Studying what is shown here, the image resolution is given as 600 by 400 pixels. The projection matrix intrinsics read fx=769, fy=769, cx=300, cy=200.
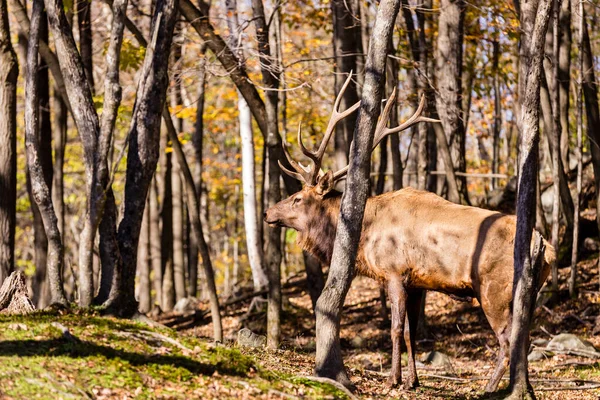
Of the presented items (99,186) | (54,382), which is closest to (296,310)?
(99,186)

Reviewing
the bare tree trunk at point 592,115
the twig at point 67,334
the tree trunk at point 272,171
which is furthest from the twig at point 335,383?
the bare tree trunk at point 592,115

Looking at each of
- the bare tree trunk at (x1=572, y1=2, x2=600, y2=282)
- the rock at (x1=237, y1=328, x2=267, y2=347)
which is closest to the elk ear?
the rock at (x1=237, y1=328, x2=267, y2=347)

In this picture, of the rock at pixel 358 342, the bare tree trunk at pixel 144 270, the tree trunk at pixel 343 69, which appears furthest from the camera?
the bare tree trunk at pixel 144 270

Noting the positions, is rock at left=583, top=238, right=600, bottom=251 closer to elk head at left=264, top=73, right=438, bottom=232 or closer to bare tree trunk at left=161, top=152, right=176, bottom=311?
elk head at left=264, top=73, right=438, bottom=232

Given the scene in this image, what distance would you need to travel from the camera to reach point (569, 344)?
1213 centimetres

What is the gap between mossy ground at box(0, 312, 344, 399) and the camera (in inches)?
228

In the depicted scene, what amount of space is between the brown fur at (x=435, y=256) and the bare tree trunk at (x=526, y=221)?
1644 mm

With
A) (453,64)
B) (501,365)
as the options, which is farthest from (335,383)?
(453,64)

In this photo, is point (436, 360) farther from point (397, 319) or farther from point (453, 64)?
point (453, 64)

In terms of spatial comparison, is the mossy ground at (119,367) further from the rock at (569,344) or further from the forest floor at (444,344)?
the rock at (569,344)

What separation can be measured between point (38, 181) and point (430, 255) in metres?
4.95

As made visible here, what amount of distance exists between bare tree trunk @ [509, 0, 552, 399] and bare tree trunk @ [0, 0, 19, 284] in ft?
26.2

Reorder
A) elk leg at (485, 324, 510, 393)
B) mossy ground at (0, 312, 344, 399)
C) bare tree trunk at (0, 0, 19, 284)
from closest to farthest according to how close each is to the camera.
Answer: mossy ground at (0, 312, 344, 399) → elk leg at (485, 324, 510, 393) → bare tree trunk at (0, 0, 19, 284)

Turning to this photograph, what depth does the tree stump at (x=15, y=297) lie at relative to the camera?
7988 millimetres
